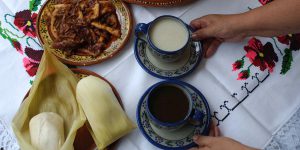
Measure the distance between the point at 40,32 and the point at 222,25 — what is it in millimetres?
385

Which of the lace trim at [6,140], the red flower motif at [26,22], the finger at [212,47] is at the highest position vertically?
the red flower motif at [26,22]

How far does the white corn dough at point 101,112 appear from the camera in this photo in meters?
0.62

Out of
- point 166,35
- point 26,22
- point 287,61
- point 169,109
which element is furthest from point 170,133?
point 26,22

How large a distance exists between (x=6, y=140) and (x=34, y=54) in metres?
0.19

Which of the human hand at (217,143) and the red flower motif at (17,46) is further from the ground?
the red flower motif at (17,46)

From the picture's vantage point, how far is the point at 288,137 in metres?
0.69

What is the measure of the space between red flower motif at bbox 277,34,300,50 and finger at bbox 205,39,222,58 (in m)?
0.13

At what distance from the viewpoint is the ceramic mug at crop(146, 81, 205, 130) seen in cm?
61

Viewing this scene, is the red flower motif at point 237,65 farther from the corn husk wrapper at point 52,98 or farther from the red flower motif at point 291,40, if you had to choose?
the corn husk wrapper at point 52,98

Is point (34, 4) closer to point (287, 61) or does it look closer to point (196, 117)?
point (196, 117)

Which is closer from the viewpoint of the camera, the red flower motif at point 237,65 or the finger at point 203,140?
the finger at point 203,140

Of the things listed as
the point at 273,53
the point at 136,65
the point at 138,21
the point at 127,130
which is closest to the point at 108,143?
the point at 127,130

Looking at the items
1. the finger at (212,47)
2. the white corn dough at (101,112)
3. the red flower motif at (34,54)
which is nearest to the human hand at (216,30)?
the finger at (212,47)

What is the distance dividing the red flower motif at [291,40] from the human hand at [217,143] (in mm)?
266
